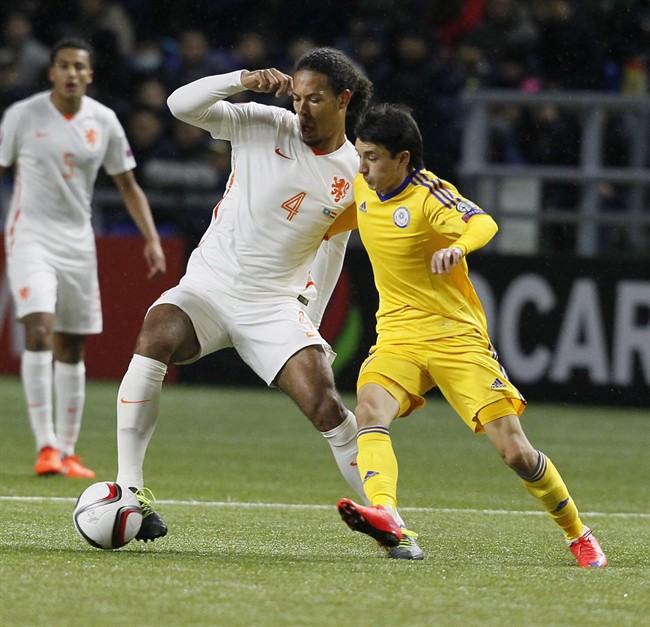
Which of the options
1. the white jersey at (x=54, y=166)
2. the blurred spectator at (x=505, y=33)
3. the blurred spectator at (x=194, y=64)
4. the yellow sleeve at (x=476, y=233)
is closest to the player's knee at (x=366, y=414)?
the yellow sleeve at (x=476, y=233)

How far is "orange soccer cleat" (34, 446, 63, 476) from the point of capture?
781 cm

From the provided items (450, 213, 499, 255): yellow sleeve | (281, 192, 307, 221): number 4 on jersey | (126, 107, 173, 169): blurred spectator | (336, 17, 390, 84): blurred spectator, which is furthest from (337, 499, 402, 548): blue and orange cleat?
(126, 107, 173, 169): blurred spectator

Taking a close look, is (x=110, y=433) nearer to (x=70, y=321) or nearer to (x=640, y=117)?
(x=70, y=321)

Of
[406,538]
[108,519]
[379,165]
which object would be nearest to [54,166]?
[379,165]

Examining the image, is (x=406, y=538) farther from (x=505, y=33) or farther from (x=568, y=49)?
(x=505, y=33)

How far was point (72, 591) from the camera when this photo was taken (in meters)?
4.21

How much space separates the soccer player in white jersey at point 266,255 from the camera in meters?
5.37

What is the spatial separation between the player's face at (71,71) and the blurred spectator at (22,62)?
6.17m

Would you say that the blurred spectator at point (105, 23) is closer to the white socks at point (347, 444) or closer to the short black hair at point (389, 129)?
the short black hair at point (389, 129)

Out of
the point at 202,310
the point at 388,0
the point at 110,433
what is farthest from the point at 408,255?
the point at 388,0

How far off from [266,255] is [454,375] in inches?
34.5

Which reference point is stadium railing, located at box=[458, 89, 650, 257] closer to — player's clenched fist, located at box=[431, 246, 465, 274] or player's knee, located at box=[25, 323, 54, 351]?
player's knee, located at box=[25, 323, 54, 351]

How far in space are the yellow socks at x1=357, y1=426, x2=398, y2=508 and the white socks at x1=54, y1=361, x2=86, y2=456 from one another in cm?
327

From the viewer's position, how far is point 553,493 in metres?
5.30
